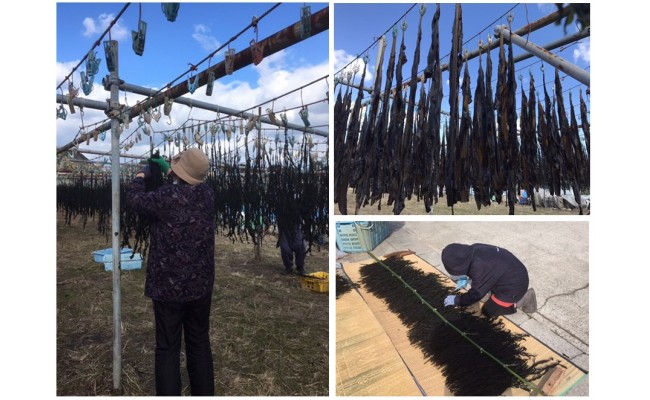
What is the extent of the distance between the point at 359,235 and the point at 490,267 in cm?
63

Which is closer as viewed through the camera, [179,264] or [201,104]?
[179,264]

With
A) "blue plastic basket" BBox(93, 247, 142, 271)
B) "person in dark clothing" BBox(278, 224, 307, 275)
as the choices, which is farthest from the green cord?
"blue plastic basket" BBox(93, 247, 142, 271)

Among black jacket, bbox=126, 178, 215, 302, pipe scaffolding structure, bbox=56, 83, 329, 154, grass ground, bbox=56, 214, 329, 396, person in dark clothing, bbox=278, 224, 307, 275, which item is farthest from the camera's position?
person in dark clothing, bbox=278, 224, 307, 275

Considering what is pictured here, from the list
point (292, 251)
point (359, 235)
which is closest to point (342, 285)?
point (359, 235)

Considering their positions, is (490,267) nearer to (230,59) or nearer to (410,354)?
(410,354)

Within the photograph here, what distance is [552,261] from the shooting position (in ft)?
5.25

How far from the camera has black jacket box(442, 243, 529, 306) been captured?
1.68 m

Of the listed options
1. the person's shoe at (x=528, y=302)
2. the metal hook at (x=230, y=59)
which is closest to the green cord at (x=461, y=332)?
the person's shoe at (x=528, y=302)

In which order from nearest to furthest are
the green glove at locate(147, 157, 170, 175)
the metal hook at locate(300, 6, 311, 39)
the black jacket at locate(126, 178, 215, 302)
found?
the metal hook at locate(300, 6, 311, 39) → the black jacket at locate(126, 178, 215, 302) → the green glove at locate(147, 157, 170, 175)

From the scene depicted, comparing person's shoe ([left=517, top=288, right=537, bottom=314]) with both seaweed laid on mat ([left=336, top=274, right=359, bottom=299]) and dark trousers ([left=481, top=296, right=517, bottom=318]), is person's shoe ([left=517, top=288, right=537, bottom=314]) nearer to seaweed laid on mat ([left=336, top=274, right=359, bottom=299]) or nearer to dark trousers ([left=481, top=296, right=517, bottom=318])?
dark trousers ([left=481, top=296, right=517, bottom=318])

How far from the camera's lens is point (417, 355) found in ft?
5.73

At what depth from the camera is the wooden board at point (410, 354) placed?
5.07 feet

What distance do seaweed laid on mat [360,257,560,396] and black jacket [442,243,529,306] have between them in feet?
0.71

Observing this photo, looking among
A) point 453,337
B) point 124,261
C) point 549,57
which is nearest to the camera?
point 549,57
